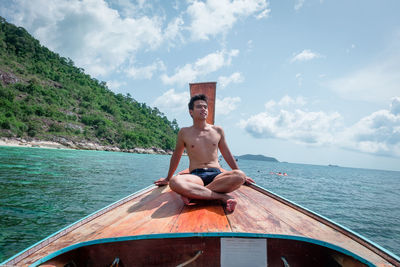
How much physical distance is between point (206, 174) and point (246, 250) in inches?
50.3

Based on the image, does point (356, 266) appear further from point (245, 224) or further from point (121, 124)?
point (121, 124)

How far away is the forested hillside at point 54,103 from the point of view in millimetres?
38719

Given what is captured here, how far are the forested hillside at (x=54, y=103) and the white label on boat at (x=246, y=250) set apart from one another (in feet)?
136

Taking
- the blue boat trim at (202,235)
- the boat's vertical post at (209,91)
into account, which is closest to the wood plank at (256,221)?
the blue boat trim at (202,235)

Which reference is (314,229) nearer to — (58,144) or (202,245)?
(202,245)

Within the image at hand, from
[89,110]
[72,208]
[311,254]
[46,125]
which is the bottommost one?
[72,208]

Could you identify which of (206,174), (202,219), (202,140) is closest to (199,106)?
(202,140)

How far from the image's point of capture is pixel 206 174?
278 centimetres

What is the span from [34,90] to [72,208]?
55.6 m

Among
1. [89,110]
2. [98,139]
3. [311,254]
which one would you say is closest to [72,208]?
[311,254]

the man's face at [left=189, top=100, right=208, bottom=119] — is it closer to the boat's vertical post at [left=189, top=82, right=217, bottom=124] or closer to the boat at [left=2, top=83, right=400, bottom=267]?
the boat at [left=2, top=83, right=400, bottom=267]

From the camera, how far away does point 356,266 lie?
55.5 inches

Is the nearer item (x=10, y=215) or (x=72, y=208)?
(x=10, y=215)

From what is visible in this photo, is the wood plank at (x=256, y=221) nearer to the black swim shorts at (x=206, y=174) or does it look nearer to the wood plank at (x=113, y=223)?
the black swim shorts at (x=206, y=174)
